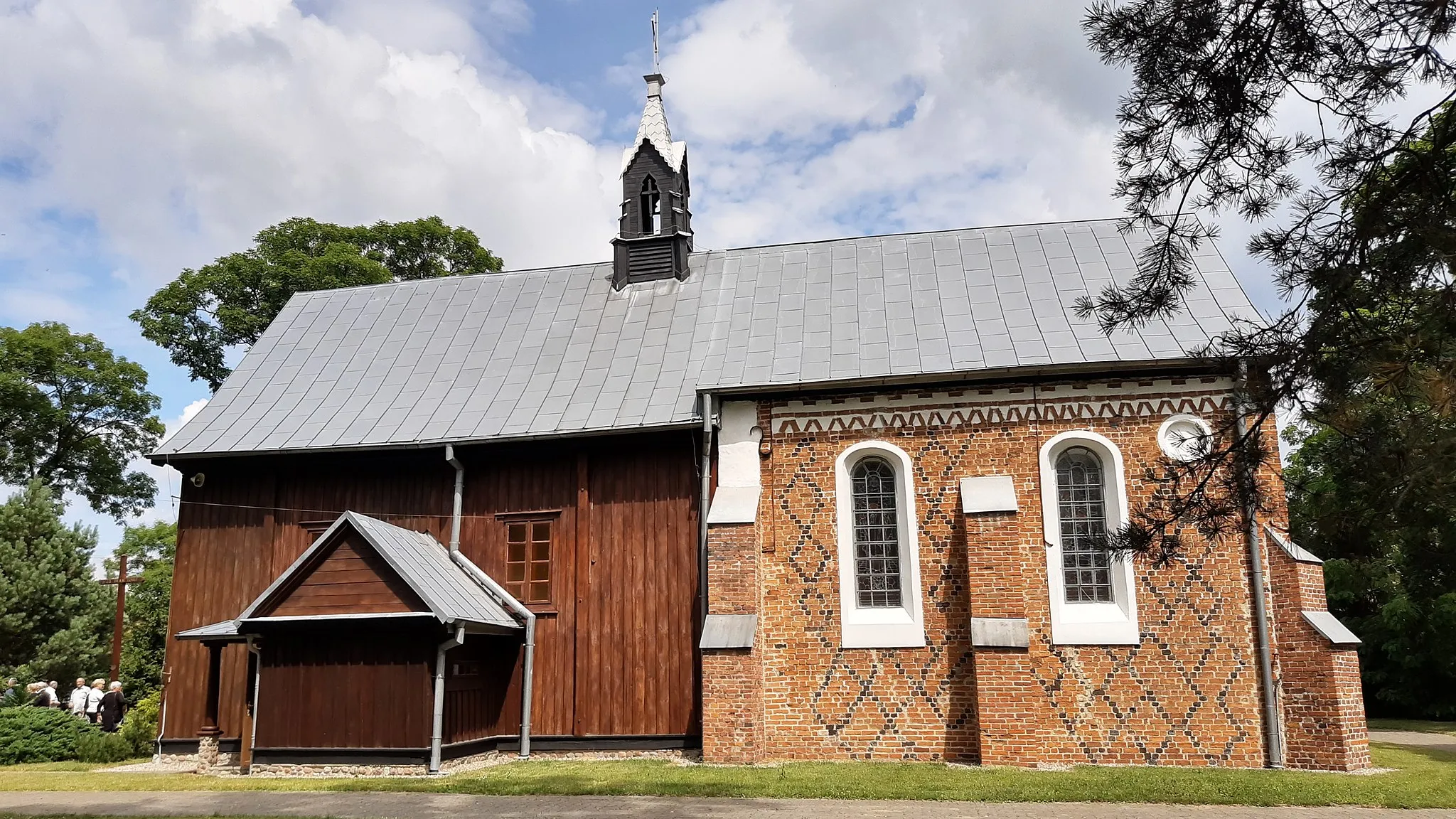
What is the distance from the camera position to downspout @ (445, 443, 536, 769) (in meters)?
15.1

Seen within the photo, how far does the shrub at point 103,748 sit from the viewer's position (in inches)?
662

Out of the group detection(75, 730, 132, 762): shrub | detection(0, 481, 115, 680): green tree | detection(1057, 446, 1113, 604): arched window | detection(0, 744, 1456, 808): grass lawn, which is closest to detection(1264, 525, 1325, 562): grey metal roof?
detection(1057, 446, 1113, 604): arched window

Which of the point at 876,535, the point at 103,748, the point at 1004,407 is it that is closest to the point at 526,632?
the point at 876,535

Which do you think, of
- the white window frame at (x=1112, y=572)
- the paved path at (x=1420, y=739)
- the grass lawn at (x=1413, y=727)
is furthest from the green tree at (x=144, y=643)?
the grass lawn at (x=1413, y=727)

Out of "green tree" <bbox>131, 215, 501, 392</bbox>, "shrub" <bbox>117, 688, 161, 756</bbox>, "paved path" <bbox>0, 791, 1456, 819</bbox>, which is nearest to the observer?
"paved path" <bbox>0, 791, 1456, 819</bbox>

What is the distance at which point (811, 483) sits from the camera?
15.2m

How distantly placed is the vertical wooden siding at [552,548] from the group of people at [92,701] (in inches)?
118

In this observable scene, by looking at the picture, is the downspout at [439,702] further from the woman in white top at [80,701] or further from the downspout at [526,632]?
the woman in white top at [80,701]

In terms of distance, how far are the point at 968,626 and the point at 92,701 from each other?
16991mm

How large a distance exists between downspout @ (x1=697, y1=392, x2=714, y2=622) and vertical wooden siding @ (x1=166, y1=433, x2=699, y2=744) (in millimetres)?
134

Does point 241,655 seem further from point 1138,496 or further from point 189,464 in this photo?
point 1138,496

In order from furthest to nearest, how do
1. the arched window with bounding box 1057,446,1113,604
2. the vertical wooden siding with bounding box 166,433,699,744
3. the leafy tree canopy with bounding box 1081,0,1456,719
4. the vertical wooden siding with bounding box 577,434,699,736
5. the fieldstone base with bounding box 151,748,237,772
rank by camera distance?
the fieldstone base with bounding box 151,748,237,772
the vertical wooden siding with bounding box 166,433,699,744
the vertical wooden siding with bounding box 577,434,699,736
the arched window with bounding box 1057,446,1113,604
the leafy tree canopy with bounding box 1081,0,1456,719

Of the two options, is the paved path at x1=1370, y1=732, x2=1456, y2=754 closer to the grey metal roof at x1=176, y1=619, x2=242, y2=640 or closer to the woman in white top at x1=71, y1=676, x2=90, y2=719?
the grey metal roof at x1=176, y1=619, x2=242, y2=640

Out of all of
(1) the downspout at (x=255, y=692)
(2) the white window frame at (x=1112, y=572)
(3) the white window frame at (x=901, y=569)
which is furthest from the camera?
(3) the white window frame at (x=901, y=569)
